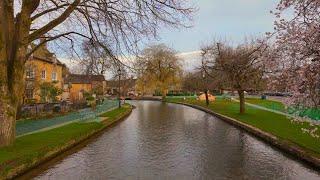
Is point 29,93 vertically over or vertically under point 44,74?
under

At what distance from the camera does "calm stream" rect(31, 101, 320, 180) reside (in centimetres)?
1647

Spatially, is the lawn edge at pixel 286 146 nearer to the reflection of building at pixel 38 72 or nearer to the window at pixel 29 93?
the reflection of building at pixel 38 72

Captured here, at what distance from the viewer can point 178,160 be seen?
63.8 ft

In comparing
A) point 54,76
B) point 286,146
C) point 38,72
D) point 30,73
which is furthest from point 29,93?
point 286,146

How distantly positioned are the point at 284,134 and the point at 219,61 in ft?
74.1

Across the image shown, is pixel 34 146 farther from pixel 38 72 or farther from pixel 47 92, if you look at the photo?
pixel 38 72

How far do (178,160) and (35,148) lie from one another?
20.6ft

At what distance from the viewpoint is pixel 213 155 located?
20.9 metres

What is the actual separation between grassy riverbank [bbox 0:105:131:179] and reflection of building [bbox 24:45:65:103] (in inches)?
482

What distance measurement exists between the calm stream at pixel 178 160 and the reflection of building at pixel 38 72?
15.4 meters

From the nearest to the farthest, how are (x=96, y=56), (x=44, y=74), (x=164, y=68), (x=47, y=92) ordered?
(x=96, y=56) → (x=47, y=92) → (x=44, y=74) → (x=164, y=68)

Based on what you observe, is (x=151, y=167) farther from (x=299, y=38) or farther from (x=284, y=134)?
(x=284, y=134)

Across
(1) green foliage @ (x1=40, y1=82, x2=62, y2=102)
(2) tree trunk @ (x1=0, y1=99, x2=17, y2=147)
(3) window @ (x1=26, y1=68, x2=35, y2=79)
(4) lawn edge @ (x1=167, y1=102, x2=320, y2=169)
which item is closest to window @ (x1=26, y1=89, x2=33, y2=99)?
(1) green foliage @ (x1=40, y1=82, x2=62, y2=102)

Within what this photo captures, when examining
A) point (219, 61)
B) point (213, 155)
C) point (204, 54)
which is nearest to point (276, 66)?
point (213, 155)
